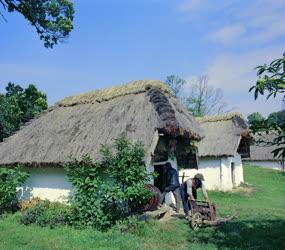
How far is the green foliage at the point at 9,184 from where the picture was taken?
53.4 feet

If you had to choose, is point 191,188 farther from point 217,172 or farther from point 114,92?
point 217,172

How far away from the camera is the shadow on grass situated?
35.3ft

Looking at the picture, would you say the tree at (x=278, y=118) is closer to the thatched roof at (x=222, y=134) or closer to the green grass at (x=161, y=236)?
the green grass at (x=161, y=236)

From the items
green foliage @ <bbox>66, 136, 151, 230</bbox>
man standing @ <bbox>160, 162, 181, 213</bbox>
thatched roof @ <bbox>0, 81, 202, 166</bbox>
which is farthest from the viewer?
thatched roof @ <bbox>0, 81, 202, 166</bbox>

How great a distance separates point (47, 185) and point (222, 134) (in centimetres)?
1552

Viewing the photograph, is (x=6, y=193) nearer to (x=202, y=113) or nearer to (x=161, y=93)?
(x=161, y=93)

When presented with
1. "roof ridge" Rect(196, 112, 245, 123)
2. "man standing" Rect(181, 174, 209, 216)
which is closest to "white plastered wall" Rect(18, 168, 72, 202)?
"man standing" Rect(181, 174, 209, 216)

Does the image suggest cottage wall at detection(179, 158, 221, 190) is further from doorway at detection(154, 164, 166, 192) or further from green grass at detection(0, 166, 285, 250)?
green grass at detection(0, 166, 285, 250)

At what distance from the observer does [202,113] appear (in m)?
53.8

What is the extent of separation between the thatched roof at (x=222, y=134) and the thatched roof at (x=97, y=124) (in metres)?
9.30

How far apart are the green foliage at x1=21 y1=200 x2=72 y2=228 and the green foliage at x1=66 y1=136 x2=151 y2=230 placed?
628 mm

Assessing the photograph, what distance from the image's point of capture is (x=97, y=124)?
680 inches

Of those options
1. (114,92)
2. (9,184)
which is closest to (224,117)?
(114,92)

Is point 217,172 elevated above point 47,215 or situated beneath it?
elevated above
